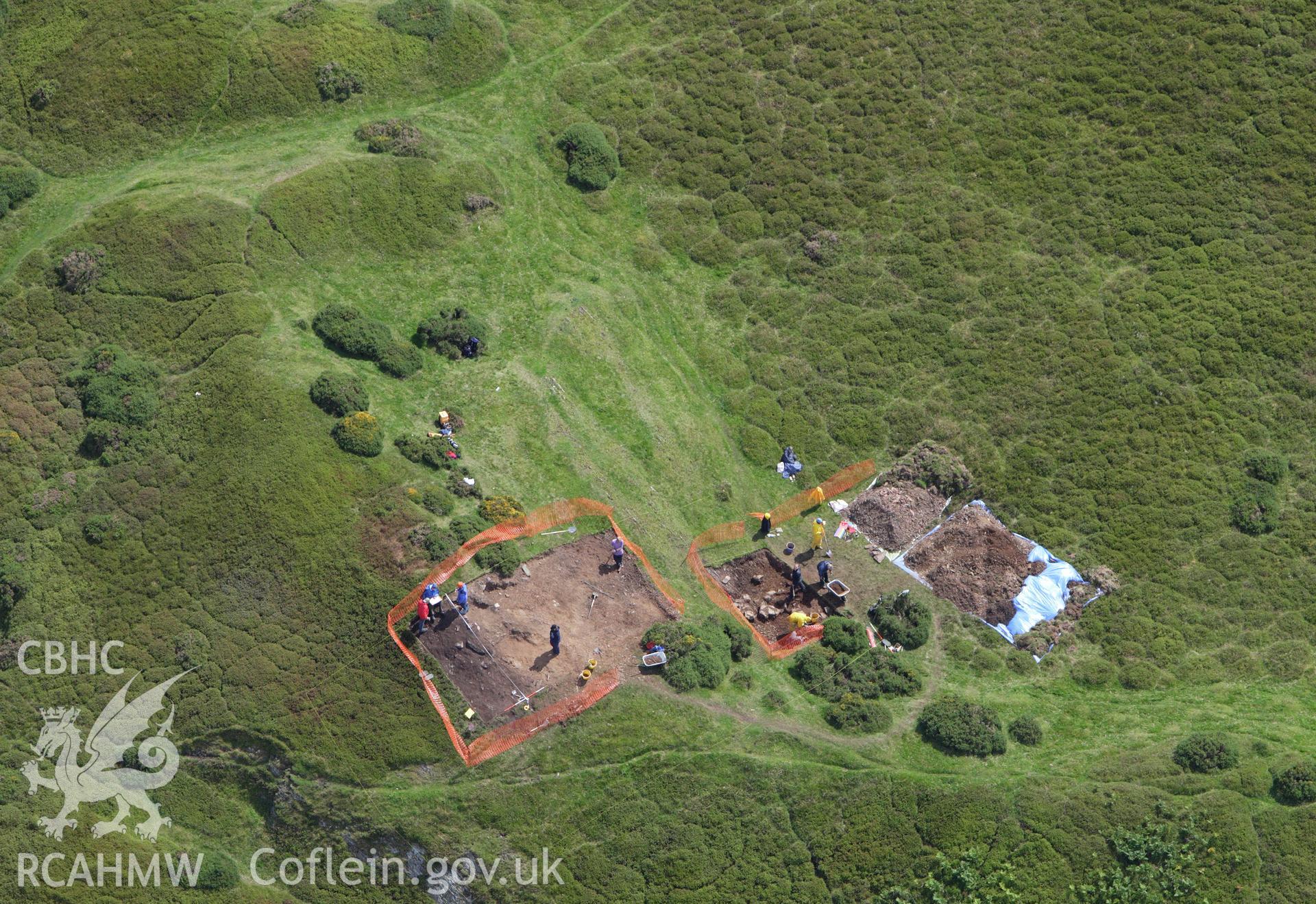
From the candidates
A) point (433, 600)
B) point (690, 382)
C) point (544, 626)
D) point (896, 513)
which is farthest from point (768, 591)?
point (433, 600)

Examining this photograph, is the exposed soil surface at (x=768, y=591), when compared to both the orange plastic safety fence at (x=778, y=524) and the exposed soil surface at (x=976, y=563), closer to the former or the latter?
the orange plastic safety fence at (x=778, y=524)

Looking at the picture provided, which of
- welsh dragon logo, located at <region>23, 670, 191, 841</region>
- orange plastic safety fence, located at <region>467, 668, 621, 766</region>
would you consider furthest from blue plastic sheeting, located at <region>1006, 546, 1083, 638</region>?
welsh dragon logo, located at <region>23, 670, 191, 841</region>

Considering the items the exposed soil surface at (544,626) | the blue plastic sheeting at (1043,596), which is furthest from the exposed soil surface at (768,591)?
the blue plastic sheeting at (1043,596)

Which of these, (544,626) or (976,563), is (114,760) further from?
(976,563)

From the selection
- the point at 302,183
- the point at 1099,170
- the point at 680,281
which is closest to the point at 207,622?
the point at 302,183

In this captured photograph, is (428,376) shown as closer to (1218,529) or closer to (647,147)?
(647,147)

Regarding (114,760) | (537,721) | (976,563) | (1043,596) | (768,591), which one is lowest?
(114,760)
